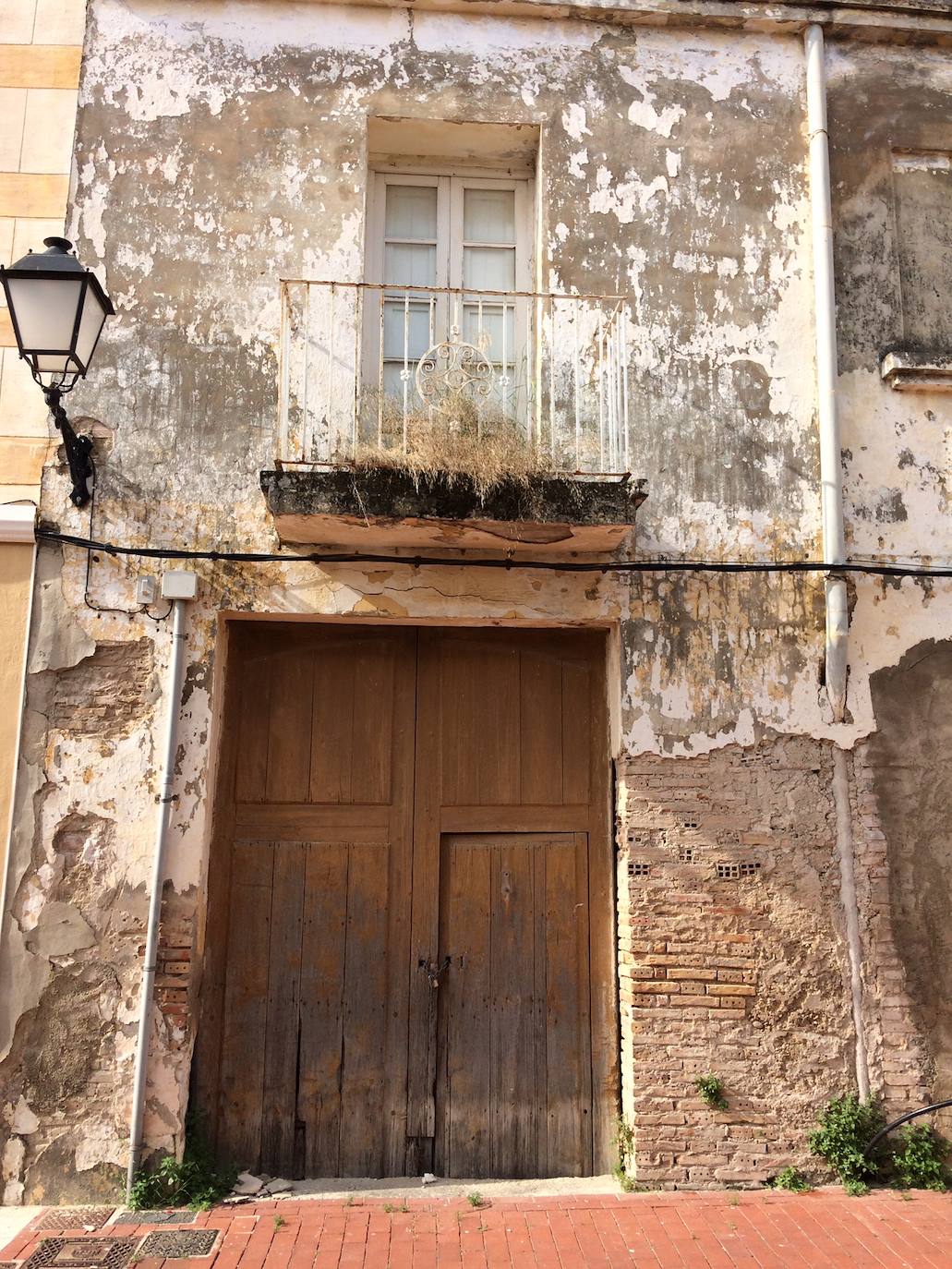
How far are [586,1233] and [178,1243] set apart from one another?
1.87 m

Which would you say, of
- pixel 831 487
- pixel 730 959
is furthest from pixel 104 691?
pixel 831 487

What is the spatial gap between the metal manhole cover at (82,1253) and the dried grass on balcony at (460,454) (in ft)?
→ 12.3

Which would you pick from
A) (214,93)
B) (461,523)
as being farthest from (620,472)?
(214,93)

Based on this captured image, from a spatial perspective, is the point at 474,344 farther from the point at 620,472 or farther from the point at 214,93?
the point at 214,93

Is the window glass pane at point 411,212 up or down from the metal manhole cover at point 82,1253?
up

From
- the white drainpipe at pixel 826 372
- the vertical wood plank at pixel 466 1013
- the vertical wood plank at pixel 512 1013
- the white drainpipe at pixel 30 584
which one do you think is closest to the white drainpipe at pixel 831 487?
the white drainpipe at pixel 826 372

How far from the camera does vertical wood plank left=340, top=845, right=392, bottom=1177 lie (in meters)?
5.28

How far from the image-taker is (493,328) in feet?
19.5

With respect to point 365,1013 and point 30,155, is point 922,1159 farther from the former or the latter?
point 30,155

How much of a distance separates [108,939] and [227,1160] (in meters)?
1.38

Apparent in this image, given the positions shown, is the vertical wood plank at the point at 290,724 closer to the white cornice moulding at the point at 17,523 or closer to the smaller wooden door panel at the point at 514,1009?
the smaller wooden door panel at the point at 514,1009

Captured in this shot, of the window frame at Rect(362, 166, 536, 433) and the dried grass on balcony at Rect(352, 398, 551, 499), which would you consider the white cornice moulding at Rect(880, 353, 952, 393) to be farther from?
the dried grass on balcony at Rect(352, 398, 551, 499)

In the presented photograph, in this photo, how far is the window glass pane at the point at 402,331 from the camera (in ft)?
19.3

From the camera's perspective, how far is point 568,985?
18.0 ft
